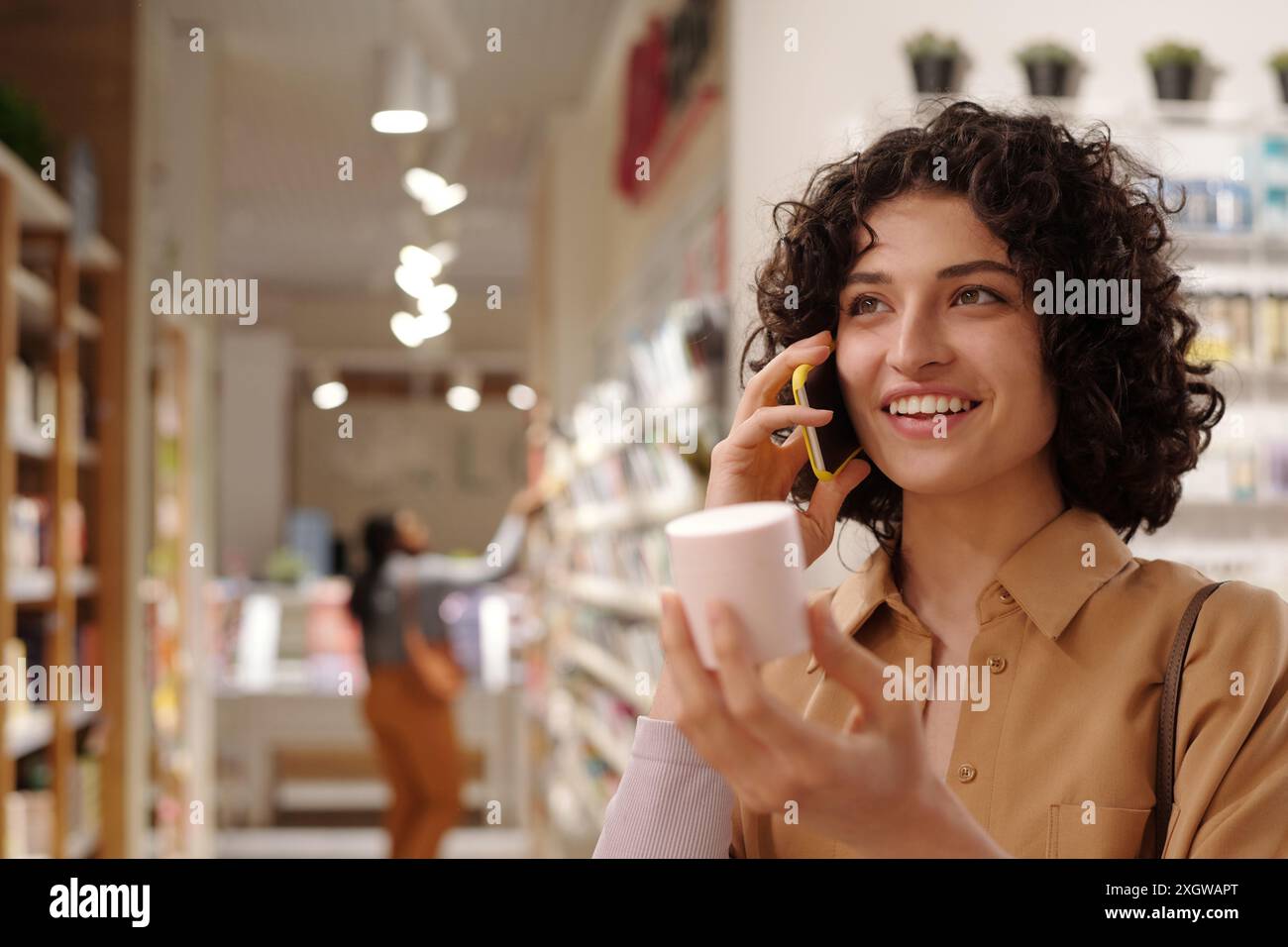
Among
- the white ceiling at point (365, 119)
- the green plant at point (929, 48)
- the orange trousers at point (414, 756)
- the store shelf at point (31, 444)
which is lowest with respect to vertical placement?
the orange trousers at point (414, 756)

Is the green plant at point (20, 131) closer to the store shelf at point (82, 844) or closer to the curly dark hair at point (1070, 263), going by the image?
the store shelf at point (82, 844)

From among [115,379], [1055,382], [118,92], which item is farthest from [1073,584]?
[118,92]

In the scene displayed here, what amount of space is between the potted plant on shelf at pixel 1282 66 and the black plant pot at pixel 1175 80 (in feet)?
0.87

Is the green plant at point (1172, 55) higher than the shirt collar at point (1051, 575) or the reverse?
higher

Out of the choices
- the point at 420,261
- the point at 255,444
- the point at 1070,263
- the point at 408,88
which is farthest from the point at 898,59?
the point at 255,444

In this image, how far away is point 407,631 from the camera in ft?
16.8

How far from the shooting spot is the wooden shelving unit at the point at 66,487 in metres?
3.01

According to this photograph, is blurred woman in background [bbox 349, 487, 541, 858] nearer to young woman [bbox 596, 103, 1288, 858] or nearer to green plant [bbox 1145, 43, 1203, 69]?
green plant [bbox 1145, 43, 1203, 69]

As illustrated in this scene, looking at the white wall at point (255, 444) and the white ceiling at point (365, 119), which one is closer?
Answer: the white ceiling at point (365, 119)

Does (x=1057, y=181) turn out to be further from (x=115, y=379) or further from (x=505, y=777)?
(x=505, y=777)

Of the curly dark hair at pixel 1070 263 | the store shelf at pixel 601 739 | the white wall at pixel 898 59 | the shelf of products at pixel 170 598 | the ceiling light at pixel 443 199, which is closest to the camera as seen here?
the curly dark hair at pixel 1070 263

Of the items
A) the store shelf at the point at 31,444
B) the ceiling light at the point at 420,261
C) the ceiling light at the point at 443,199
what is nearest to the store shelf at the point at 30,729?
the store shelf at the point at 31,444

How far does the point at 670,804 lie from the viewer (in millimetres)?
846
